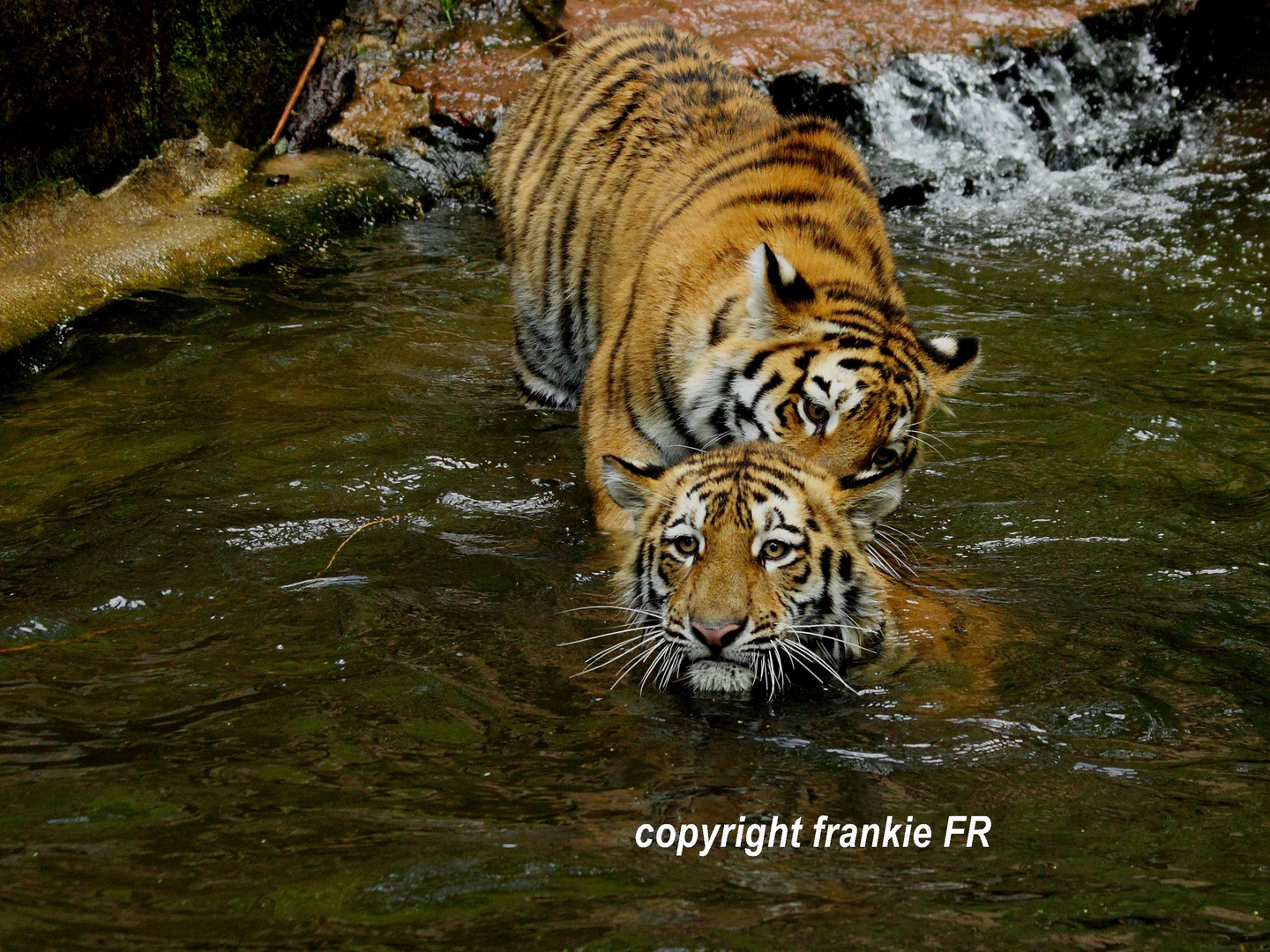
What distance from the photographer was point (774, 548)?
2.89 metres

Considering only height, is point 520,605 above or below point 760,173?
below

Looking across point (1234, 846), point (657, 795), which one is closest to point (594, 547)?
point (657, 795)

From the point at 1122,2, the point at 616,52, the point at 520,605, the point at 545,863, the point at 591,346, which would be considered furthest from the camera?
the point at 1122,2

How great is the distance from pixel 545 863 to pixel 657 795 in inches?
14.8

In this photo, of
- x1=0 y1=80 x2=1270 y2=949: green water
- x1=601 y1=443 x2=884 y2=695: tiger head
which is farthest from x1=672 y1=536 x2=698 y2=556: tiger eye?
x1=0 y1=80 x2=1270 y2=949: green water

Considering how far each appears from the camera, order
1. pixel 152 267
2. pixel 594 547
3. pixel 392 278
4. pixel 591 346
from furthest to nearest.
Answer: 1. pixel 392 278
2. pixel 152 267
3. pixel 591 346
4. pixel 594 547

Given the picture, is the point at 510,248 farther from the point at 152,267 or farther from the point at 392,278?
the point at 152,267

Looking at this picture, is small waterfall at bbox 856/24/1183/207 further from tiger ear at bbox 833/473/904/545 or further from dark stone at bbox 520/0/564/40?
tiger ear at bbox 833/473/904/545

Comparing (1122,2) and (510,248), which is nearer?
(510,248)

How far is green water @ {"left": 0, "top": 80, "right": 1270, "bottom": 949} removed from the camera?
1989 mm

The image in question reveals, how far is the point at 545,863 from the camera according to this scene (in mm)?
2082

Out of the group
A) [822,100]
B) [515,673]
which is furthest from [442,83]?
[515,673]

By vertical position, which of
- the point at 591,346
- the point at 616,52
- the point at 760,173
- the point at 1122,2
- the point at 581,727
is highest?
the point at 1122,2

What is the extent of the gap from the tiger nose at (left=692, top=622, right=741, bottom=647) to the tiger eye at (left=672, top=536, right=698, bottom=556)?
0.24 m
